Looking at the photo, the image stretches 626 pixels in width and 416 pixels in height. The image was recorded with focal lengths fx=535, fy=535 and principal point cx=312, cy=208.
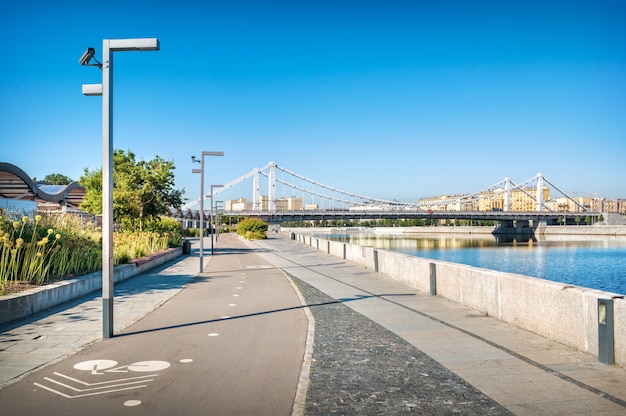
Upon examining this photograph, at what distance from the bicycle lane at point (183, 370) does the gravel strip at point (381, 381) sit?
1.15 feet

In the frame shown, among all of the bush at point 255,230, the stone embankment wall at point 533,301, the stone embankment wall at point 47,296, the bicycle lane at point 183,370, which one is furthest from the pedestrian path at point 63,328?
the bush at point 255,230

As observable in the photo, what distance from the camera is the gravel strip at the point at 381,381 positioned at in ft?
17.7

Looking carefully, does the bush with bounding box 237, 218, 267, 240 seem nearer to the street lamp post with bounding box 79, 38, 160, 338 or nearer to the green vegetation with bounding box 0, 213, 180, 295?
the green vegetation with bounding box 0, 213, 180, 295

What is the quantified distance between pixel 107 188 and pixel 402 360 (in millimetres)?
5340

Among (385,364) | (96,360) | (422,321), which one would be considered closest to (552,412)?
(385,364)

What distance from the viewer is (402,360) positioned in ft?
23.8

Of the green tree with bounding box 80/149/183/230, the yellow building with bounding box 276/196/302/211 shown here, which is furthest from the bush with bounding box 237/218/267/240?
the yellow building with bounding box 276/196/302/211

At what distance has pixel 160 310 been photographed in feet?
38.0

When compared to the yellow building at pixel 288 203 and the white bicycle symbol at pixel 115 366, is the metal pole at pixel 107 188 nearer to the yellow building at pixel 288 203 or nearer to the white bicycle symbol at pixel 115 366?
the white bicycle symbol at pixel 115 366

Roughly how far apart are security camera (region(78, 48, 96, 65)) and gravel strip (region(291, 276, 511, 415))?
5770mm

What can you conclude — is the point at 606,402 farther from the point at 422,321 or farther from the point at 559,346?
the point at 422,321

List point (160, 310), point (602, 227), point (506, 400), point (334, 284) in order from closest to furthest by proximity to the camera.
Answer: point (506, 400)
point (160, 310)
point (334, 284)
point (602, 227)

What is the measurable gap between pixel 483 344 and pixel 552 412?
2.98m

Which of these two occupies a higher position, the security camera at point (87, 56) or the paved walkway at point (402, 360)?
the security camera at point (87, 56)
